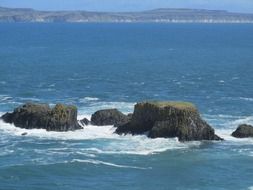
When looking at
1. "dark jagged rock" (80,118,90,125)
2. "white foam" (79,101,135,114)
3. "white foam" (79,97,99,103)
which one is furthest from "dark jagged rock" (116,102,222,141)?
"white foam" (79,97,99,103)

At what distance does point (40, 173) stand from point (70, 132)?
53.6ft

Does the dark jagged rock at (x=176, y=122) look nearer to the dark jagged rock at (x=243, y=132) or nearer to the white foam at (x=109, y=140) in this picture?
the white foam at (x=109, y=140)

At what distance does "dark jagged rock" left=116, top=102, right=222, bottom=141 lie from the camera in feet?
249

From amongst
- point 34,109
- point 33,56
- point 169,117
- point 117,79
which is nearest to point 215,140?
point 169,117

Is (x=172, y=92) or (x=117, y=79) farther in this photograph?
(x=117, y=79)

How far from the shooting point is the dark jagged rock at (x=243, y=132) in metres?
77.1

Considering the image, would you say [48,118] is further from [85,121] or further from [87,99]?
[87,99]

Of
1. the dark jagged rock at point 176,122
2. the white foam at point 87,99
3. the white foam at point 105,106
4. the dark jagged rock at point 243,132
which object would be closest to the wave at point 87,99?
the white foam at point 87,99

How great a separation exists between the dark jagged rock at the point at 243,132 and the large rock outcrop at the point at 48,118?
56.0 ft

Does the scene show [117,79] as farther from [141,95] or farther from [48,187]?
[48,187]

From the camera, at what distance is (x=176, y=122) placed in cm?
7631

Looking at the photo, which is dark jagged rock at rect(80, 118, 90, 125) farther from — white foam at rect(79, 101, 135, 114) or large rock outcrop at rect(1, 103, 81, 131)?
white foam at rect(79, 101, 135, 114)

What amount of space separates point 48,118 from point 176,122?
1420cm

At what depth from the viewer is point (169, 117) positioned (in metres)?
76.4
